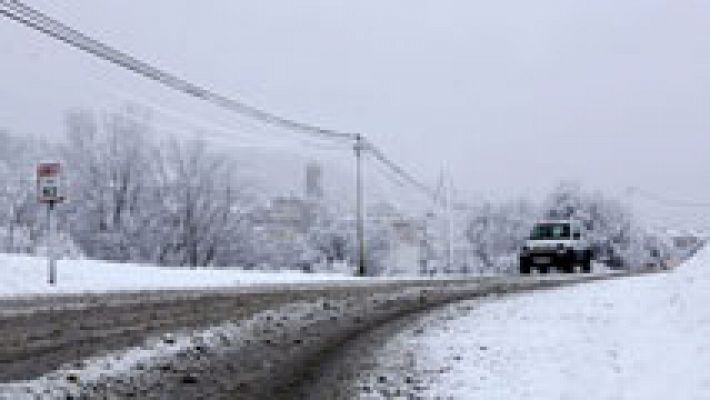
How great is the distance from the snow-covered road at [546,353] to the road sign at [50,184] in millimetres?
11723

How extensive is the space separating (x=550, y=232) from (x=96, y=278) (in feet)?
72.5

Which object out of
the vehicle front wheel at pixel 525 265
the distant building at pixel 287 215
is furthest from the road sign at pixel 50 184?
the distant building at pixel 287 215

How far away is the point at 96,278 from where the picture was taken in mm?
25484

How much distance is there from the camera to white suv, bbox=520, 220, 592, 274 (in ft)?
138

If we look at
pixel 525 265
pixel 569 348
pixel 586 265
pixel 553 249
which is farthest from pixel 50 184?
pixel 586 265

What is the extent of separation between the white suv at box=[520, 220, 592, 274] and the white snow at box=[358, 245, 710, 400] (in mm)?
24100

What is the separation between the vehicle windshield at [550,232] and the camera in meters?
43.0

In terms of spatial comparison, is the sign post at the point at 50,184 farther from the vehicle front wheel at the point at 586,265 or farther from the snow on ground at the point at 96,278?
the vehicle front wheel at the point at 586,265

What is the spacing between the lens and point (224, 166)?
91.5 metres

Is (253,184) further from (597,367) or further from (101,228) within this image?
(597,367)

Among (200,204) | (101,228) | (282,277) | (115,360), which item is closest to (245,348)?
(115,360)

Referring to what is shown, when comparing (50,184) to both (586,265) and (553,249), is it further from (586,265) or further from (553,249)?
(586,265)

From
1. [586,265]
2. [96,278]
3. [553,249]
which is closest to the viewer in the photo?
[96,278]

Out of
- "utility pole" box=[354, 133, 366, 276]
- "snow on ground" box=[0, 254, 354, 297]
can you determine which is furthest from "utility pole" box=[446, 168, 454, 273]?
"snow on ground" box=[0, 254, 354, 297]
